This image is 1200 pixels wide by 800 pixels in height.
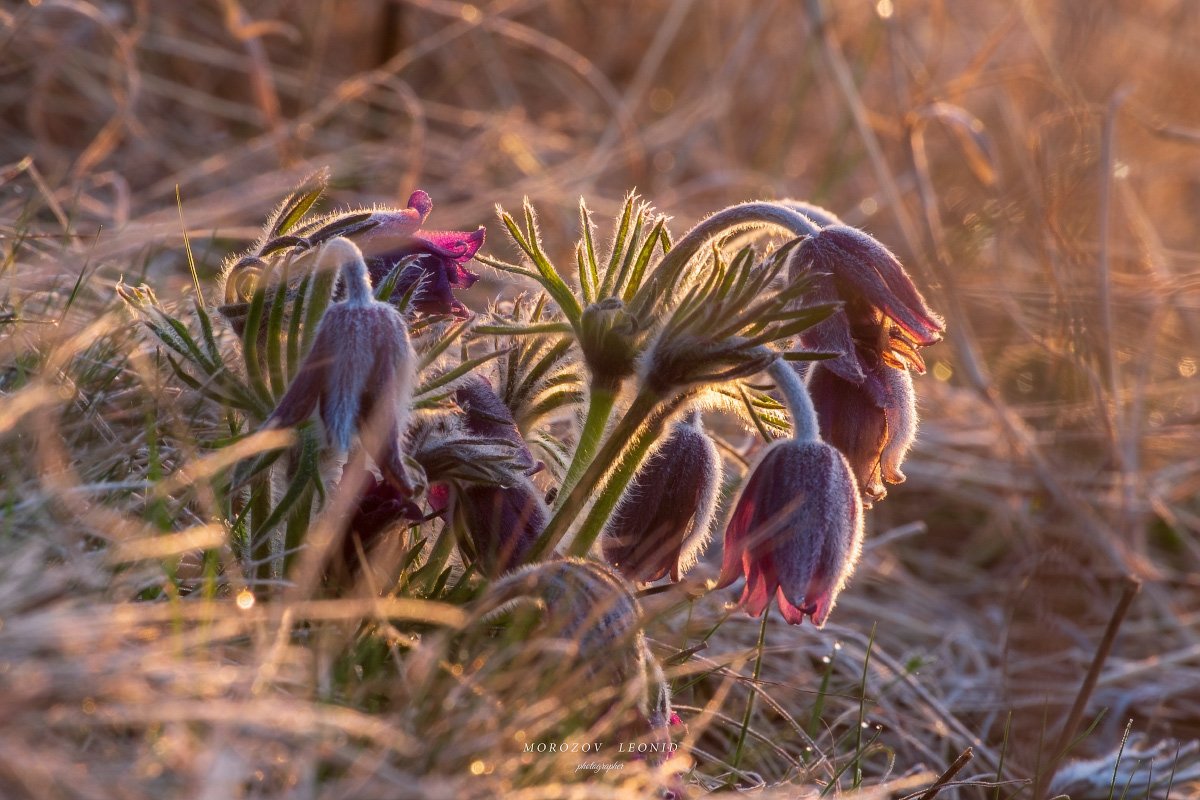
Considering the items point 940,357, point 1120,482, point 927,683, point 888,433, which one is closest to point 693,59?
point 940,357

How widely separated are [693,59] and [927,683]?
11.8 ft

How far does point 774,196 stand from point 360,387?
2945 mm

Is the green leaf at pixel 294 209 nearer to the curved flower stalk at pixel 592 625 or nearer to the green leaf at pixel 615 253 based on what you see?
the green leaf at pixel 615 253

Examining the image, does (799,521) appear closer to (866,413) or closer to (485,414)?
(866,413)

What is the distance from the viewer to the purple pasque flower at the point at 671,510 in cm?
152

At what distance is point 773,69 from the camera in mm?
5379

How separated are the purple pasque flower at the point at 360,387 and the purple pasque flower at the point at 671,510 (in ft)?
1.27

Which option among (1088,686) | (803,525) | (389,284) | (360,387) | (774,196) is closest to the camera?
(360,387)

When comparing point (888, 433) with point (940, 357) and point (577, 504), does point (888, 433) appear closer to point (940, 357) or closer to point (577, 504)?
point (577, 504)

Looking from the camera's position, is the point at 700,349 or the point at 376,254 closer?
the point at 700,349

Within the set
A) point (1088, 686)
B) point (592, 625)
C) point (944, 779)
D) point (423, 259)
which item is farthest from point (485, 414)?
point (1088, 686)

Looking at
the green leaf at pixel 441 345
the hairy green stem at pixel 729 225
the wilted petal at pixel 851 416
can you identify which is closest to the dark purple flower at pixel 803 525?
the wilted petal at pixel 851 416

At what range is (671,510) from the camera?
1.52m

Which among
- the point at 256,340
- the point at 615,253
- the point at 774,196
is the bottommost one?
the point at 774,196
